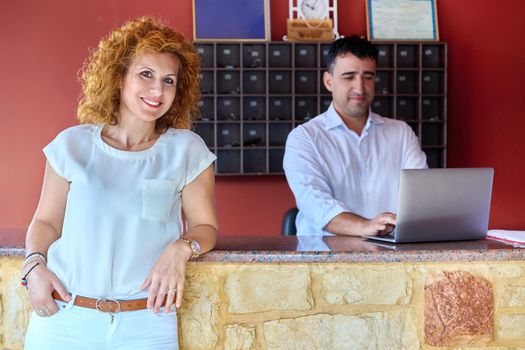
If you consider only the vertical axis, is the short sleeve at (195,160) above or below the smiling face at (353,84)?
below

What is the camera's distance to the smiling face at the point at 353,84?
3062 mm

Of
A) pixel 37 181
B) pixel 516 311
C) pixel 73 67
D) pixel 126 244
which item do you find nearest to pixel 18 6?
pixel 73 67

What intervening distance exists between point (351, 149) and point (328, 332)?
1267 mm

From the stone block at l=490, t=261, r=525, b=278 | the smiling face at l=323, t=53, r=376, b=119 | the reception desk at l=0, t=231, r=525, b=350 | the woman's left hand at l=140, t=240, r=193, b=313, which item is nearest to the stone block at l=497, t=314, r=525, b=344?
the reception desk at l=0, t=231, r=525, b=350

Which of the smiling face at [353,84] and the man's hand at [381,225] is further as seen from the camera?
the smiling face at [353,84]

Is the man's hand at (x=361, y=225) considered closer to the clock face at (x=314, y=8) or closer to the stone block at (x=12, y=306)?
the stone block at (x=12, y=306)

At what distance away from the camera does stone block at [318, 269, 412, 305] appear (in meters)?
1.93

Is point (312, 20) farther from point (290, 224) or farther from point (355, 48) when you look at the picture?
point (290, 224)

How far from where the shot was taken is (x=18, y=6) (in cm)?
481

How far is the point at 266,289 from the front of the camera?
1921 millimetres

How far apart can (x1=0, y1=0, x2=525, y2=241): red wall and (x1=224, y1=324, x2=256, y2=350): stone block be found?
9.86ft

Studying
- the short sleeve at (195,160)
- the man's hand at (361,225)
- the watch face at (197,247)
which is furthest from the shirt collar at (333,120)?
the watch face at (197,247)

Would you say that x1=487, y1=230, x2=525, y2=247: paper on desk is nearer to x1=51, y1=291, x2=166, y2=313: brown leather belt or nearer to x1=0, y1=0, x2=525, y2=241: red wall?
x1=51, y1=291, x2=166, y2=313: brown leather belt

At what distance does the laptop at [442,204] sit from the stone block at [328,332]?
0.31 meters
